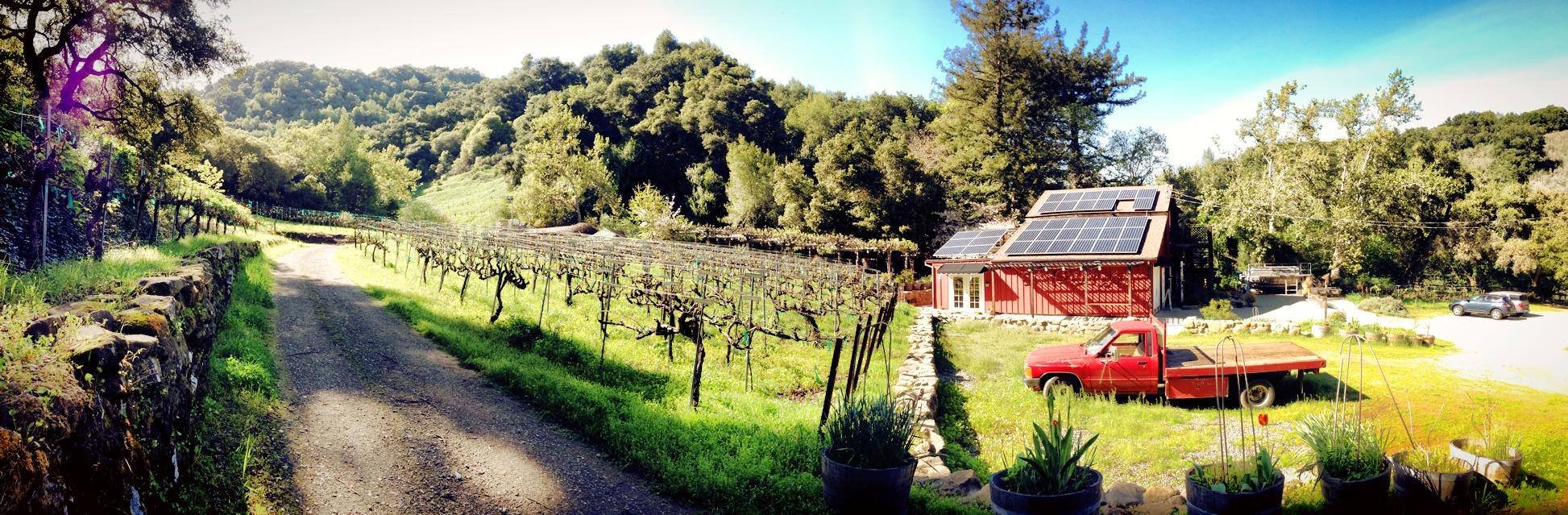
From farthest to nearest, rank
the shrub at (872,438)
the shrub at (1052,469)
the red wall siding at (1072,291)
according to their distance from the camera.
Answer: the red wall siding at (1072,291), the shrub at (872,438), the shrub at (1052,469)

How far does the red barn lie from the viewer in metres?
24.8

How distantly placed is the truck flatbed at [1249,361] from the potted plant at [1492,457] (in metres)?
3.99

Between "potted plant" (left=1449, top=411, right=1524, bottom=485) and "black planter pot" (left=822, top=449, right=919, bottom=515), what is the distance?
511 cm

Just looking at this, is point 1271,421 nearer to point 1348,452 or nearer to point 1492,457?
point 1492,457

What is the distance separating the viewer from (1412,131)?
42.6 meters

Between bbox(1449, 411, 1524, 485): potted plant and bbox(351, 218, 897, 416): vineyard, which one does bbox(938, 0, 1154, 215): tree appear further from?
bbox(1449, 411, 1524, 485): potted plant

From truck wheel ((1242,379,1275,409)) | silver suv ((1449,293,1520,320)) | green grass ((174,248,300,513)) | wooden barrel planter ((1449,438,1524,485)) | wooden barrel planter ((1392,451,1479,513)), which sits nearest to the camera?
wooden barrel planter ((1392,451,1479,513))

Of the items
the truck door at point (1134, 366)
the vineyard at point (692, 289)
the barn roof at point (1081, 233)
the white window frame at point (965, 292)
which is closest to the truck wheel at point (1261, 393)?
the truck door at point (1134, 366)

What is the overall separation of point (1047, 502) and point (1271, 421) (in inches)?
308

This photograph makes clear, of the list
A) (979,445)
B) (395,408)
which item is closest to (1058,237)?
(979,445)

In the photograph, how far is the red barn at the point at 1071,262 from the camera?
81.3 ft

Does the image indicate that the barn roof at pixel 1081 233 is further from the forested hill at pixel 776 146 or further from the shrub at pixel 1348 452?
the shrub at pixel 1348 452

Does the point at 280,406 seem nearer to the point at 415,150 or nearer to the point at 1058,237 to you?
the point at 1058,237

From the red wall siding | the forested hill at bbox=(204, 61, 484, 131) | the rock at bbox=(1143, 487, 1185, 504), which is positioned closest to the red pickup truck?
the rock at bbox=(1143, 487, 1185, 504)
